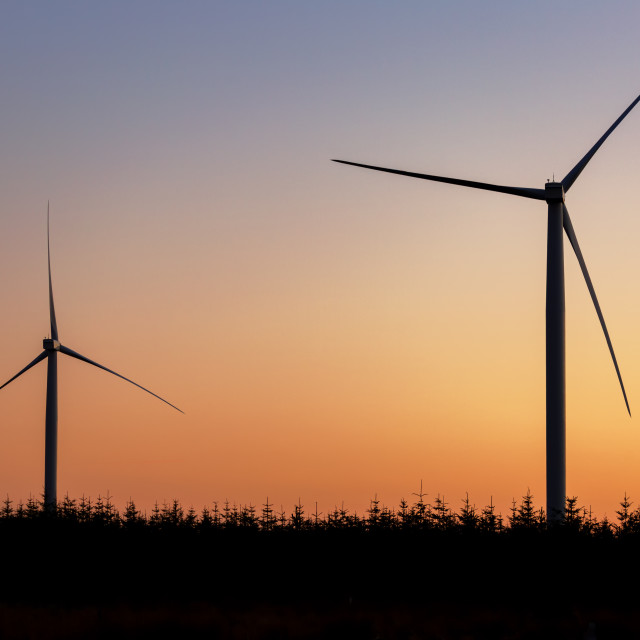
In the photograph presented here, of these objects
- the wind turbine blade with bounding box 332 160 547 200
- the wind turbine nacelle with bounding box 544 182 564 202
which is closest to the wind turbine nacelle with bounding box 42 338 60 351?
the wind turbine blade with bounding box 332 160 547 200

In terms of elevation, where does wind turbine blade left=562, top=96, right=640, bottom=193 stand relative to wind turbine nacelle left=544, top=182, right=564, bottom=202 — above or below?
above

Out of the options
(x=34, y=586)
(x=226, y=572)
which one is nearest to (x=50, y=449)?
(x=34, y=586)

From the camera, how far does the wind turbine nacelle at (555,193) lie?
270 feet

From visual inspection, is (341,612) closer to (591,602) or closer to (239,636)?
(239,636)

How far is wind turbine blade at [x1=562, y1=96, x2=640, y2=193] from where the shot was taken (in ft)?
276

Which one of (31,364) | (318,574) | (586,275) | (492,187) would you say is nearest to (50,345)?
(31,364)

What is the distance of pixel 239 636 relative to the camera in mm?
58500

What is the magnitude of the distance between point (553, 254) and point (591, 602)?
22377 millimetres

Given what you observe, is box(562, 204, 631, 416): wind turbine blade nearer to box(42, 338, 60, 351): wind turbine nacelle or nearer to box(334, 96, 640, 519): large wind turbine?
box(334, 96, 640, 519): large wind turbine

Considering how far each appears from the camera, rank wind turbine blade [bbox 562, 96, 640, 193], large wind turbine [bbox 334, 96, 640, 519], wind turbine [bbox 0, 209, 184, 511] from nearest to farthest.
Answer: large wind turbine [bbox 334, 96, 640, 519]
wind turbine blade [bbox 562, 96, 640, 193]
wind turbine [bbox 0, 209, 184, 511]

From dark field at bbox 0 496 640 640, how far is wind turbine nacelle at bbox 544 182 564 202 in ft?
72.3

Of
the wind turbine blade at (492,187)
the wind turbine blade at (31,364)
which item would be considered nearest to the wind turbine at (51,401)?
the wind turbine blade at (31,364)

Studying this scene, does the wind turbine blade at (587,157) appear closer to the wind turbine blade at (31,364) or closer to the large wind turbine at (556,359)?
the large wind turbine at (556,359)

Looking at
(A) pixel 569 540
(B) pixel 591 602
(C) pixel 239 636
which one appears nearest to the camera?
(C) pixel 239 636
